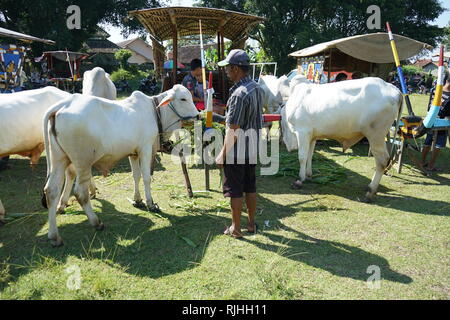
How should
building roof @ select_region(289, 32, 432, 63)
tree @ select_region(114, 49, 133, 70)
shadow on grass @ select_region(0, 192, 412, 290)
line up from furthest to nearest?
tree @ select_region(114, 49, 133, 70) → building roof @ select_region(289, 32, 432, 63) → shadow on grass @ select_region(0, 192, 412, 290)

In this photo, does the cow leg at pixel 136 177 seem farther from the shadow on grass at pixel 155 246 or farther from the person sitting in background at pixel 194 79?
the person sitting in background at pixel 194 79

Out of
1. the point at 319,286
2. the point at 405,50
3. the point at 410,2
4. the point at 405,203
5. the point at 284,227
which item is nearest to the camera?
the point at 319,286

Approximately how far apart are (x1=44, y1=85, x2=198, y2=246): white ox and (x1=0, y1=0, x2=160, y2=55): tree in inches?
793

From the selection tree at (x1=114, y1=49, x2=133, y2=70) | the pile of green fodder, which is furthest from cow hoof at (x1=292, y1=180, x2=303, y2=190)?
tree at (x1=114, y1=49, x2=133, y2=70)

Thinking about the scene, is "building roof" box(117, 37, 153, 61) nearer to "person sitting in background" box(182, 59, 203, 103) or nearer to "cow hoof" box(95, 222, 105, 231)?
"person sitting in background" box(182, 59, 203, 103)

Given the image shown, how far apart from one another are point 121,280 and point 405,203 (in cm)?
393

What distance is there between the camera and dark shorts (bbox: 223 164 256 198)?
11.2 feet

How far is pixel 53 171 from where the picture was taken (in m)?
3.42

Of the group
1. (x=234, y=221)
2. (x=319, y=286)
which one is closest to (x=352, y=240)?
(x=319, y=286)

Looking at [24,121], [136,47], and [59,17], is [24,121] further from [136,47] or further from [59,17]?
[136,47]

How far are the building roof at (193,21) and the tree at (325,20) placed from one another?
1661 cm

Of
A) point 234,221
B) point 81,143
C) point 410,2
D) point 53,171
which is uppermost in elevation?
point 410,2

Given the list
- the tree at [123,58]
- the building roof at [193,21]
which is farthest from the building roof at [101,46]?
the building roof at [193,21]
